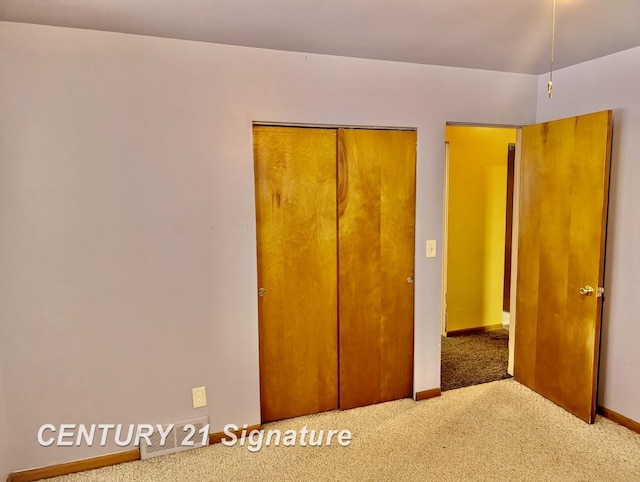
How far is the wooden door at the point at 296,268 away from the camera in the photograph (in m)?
2.46

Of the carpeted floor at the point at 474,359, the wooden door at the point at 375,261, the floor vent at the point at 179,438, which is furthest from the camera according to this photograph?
the carpeted floor at the point at 474,359

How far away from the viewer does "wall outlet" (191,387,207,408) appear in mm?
2359

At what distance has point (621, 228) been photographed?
8.25 feet

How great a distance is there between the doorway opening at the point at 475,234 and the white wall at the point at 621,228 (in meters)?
1.26

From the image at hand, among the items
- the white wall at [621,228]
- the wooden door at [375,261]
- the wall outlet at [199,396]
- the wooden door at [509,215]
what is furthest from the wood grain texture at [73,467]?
the wooden door at [509,215]

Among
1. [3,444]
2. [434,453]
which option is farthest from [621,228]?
[3,444]

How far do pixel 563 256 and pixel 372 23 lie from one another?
6.40 feet

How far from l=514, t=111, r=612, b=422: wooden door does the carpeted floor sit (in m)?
0.29

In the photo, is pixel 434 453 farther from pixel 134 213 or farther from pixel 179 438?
pixel 134 213

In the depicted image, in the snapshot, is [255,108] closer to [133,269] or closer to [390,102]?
[390,102]

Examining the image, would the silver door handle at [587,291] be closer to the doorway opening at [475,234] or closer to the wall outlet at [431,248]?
the wall outlet at [431,248]

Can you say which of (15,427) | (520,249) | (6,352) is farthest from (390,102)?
(15,427)

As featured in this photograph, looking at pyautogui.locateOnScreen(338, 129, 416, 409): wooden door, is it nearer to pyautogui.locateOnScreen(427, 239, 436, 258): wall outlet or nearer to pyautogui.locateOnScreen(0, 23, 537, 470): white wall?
pyautogui.locateOnScreen(427, 239, 436, 258): wall outlet

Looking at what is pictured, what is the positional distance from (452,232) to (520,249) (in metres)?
1.04
